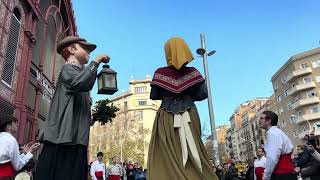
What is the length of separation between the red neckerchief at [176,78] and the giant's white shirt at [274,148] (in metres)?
1.46

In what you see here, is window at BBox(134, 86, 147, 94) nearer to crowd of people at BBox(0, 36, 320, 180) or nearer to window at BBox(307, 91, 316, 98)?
window at BBox(307, 91, 316, 98)

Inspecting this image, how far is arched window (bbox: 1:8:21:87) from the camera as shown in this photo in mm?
11344

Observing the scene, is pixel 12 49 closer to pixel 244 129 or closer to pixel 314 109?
pixel 314 109

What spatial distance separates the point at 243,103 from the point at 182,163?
112m

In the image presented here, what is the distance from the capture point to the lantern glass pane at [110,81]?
3.80 metres

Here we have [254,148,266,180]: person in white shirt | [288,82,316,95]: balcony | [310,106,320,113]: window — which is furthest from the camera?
[288,82,316,95]: balcony

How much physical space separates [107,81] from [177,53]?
3.38ft

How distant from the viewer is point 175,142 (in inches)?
156

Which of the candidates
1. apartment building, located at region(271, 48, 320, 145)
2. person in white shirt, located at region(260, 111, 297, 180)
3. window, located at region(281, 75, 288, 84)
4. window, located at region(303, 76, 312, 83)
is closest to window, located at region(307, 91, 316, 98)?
apartment building, located at region(271, 48, 320, 145)

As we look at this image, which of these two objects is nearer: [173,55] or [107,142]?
[173,55]

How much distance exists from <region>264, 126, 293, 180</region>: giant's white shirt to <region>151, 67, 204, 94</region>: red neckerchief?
1.46m

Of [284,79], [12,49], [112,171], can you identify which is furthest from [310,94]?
[12,49]

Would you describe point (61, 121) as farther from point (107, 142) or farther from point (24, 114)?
point (107, 142)

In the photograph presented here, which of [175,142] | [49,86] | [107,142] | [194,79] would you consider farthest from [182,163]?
[107,142]
